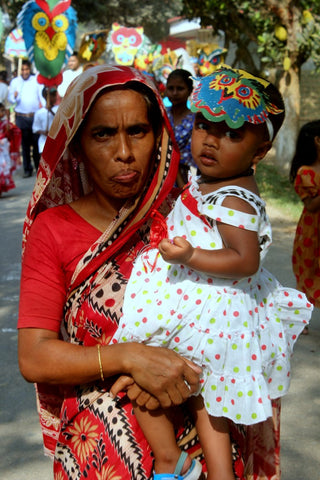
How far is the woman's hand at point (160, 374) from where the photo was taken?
1.75 metres

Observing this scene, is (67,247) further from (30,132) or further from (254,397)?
(30,132)

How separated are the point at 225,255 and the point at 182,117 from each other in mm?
5817

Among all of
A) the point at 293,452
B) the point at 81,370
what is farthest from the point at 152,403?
the point at 293,452

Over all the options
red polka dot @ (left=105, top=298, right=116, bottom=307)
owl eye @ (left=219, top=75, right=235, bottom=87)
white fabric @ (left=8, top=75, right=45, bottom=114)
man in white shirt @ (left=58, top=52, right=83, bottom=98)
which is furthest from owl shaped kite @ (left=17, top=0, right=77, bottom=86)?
red polka dot @ (left=105, top=298, right=116, bottom=307)

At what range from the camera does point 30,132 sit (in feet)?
44.2

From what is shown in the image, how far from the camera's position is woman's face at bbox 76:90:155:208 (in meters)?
1.97

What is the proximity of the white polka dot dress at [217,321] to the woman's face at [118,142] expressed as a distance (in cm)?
21

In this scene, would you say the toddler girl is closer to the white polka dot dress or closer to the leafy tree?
the white polka dot dress

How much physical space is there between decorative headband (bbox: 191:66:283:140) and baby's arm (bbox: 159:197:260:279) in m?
0.31

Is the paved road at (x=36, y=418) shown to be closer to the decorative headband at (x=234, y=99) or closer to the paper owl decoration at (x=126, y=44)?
the decorative headband at (x=234, y=99)

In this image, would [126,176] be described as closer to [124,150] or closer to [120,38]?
[124,150]

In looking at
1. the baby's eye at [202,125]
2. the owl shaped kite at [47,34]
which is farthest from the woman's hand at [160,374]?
the owl shaped kite at [47,34]

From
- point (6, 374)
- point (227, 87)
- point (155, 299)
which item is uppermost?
point (227, 87)

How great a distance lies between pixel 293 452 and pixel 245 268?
226 cm
